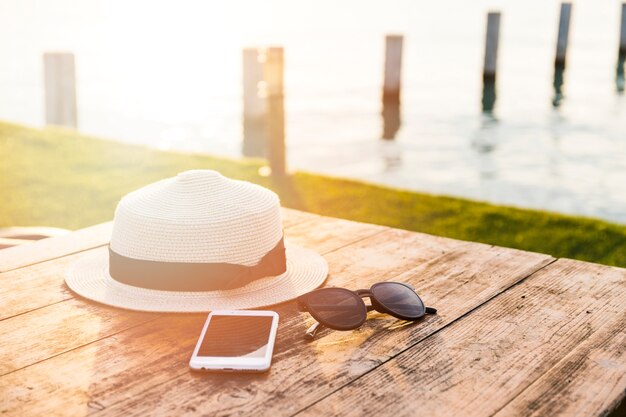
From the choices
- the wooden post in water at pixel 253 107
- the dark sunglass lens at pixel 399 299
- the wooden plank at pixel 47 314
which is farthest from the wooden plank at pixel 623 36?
the wooden plank at pixel 47 314

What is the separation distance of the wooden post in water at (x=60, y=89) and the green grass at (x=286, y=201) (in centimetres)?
128

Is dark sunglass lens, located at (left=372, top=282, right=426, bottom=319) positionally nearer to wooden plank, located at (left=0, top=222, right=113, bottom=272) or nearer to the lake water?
wooden plank, located at (left=0, top=222, right=113, bottom=272)

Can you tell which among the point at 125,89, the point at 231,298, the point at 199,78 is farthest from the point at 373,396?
the point at 199,78

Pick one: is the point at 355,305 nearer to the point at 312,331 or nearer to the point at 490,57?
the point at 312,331

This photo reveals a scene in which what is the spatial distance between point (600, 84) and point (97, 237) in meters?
16.9

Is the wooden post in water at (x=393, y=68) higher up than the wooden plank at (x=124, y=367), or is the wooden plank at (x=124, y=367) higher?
the wooden post in water at (x=393, y=68)

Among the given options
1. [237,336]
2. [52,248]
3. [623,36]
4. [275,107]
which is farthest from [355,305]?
[623,36]

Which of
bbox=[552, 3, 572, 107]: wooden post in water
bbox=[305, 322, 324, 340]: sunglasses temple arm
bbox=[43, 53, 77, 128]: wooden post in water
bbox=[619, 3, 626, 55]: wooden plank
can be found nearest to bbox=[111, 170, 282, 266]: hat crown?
bbox=[305, 322, 324, 340]: sunglasses temple arm

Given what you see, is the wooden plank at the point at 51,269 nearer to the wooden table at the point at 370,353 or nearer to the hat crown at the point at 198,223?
the wooden table at the point at 370,353

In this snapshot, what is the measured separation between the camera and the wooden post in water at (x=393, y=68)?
13.4 m

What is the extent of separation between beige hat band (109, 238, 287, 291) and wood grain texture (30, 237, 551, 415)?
13 cm

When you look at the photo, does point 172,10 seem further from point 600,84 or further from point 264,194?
point 264,194

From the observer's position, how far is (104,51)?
69.1 ft

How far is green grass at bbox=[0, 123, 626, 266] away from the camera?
545cm
